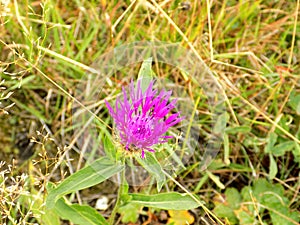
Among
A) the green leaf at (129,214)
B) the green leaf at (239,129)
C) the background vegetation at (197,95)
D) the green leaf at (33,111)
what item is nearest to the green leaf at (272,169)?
the background vegetation at (197,95)

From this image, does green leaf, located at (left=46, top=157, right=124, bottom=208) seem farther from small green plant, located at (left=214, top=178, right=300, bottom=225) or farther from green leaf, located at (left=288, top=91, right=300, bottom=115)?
green leaf, located at (left=288, top=91, right=300, bottom=115)

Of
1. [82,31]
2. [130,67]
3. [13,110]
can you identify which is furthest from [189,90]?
[13,110]

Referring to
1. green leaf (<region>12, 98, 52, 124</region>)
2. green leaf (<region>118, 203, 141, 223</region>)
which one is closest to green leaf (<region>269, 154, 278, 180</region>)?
green leaf (<region>118, 203, 141, 223</region>)

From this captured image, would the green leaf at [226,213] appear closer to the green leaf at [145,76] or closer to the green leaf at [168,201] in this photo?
the green leaf at [168,201]

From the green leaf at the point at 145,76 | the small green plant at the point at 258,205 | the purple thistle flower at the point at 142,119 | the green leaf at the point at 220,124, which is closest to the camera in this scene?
the purple thistle flower at the point at 142,119

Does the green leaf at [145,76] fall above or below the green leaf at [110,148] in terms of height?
above

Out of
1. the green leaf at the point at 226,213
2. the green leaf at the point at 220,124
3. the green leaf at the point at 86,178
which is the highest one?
the green leaf at the point at 86,178

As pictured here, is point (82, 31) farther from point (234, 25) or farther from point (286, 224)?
point (286, 224)

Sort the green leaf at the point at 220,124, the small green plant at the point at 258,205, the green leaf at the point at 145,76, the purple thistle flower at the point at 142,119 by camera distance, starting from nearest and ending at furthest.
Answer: the purple thistle flower at the point at 142,119, the green leaf at the point at 145,76, the small green plant at the point at 258,205, the green leaf at the point at 220,124
